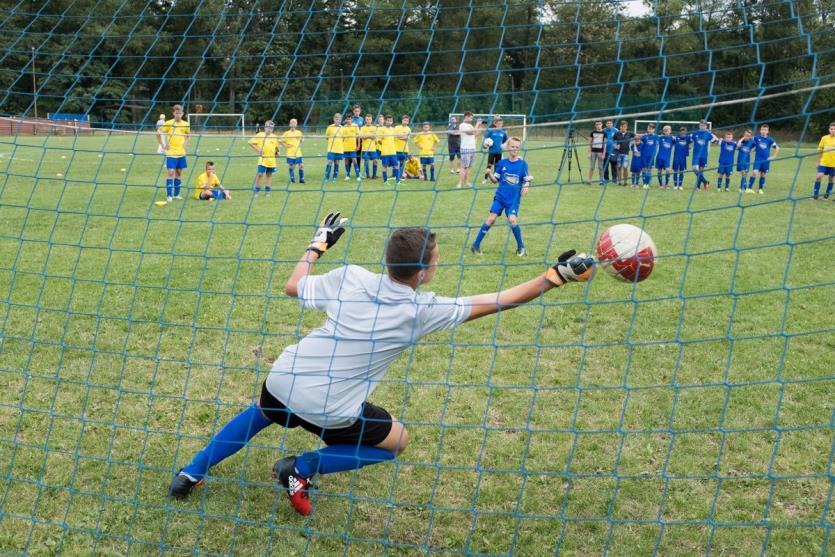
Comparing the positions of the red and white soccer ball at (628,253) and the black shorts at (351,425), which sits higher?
the red and white soccer ball at (628,253)

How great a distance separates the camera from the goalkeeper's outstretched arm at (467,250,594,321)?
2.53m

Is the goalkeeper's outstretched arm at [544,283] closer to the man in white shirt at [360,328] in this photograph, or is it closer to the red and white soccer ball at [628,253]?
the man in white shirt at [360,328]

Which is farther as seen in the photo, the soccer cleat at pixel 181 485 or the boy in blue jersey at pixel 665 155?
the boy in blue jersey at pixel 665 155

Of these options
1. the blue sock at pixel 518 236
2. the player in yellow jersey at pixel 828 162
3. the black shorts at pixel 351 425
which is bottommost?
the black shorts at pixel 351 425

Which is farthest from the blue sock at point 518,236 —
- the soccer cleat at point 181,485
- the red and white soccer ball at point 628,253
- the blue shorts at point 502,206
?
the soccer cleat at point 181,485

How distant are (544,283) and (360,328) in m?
0.70

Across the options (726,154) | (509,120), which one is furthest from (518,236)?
(509,120)

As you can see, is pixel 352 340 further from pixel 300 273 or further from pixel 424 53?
pixel 424 53

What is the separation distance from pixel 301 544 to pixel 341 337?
0.85 m

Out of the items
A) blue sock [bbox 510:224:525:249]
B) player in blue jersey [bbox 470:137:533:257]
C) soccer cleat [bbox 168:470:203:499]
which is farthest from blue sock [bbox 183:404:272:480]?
player in blue jersey [bbox 470:137:533:257]

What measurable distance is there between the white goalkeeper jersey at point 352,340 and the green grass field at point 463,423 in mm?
391

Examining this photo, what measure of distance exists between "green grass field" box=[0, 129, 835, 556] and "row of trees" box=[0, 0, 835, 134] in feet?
3.81

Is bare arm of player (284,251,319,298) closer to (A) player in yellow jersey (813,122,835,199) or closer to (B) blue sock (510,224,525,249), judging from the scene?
(B) blue sock (510,224,525,249)

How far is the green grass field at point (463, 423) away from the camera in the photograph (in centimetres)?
291
